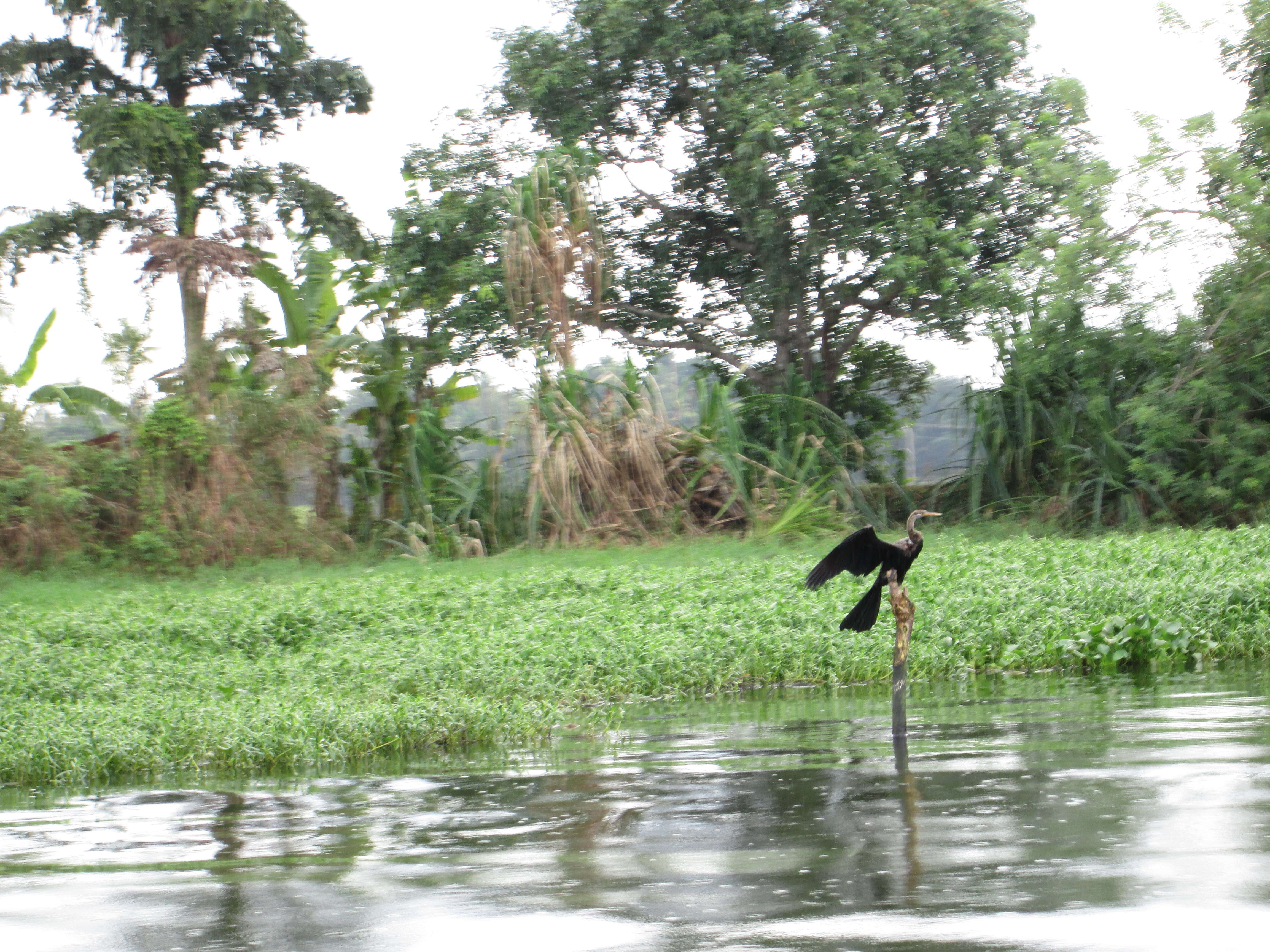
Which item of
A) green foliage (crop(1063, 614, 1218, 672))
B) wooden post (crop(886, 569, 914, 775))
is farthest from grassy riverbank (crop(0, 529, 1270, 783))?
wooden post (crop(886, 569, 914, 775))

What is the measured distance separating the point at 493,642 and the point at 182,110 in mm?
13570

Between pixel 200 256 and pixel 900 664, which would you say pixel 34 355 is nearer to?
pixel 200 256

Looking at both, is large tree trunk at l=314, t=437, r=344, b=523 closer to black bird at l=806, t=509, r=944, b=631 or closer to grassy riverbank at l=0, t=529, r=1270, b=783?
grassy riverbank at l=0, t=529, r=1270, b=783

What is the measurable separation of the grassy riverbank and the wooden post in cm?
209

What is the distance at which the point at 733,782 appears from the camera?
17.0 ft

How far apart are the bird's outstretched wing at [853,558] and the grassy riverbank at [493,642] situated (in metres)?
2.46

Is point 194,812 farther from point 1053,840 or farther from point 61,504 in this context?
point 61,504

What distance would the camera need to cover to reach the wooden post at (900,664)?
4.78 meters

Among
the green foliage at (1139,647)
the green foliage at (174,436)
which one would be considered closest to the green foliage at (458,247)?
the green foliage at (174,436)

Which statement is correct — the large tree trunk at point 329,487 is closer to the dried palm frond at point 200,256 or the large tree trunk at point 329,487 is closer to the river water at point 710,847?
the dried palm frond at point 200,256

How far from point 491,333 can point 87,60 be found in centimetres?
773

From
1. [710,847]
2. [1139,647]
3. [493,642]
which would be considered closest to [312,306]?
[493,642]

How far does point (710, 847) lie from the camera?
4.18m


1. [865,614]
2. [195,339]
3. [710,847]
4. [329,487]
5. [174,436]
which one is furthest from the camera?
[195,339]
